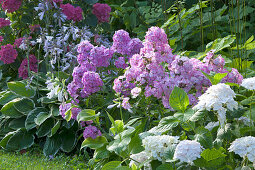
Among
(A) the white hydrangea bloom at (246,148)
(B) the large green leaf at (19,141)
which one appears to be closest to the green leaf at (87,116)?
(A) the white hydrangea bloom at (246,148)

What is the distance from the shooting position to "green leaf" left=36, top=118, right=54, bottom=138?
378 cm

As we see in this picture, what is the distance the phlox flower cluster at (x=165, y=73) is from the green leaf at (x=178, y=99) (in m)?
0.19

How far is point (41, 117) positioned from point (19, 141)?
0.39m

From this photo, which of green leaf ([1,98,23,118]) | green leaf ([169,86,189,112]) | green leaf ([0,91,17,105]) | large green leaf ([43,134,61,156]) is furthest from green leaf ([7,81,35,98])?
green leaf ([169,86,189,112])

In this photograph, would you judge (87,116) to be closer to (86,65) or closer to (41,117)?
(86,65)

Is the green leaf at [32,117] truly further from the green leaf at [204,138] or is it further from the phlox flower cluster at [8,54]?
the green leaf at [204,138]

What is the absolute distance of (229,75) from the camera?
2486mm

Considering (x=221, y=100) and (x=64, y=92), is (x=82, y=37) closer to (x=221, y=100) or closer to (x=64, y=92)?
(x=64, y=92)

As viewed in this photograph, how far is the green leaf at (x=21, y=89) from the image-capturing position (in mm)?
4039

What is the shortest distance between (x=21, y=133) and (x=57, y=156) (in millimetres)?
536

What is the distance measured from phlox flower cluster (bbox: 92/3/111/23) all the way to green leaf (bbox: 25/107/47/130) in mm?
1494

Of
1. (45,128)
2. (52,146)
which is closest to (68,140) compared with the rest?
(52,146)

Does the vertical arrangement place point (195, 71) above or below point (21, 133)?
above

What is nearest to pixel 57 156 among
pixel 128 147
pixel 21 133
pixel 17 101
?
pixel 21 133
